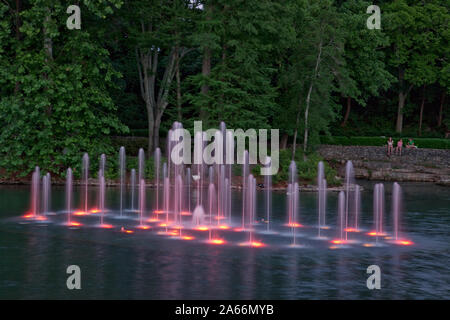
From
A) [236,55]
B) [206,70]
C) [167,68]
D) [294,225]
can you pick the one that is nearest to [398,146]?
[236,55]

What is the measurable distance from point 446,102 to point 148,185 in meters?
37.9

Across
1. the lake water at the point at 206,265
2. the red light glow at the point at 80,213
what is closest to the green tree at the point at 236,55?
the red light glow at the point at 80,213

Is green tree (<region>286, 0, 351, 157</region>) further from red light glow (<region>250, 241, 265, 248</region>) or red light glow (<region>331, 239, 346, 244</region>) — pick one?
red light glow (<region>250, 241, 265, 248</region>)

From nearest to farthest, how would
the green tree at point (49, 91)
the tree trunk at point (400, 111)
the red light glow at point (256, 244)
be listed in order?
the red light glow at point (256, 244), the green tree at point (49, 91), the tree trunk at point (400, 111)

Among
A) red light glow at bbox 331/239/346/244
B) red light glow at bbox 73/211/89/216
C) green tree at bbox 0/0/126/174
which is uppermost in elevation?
green tree at bbox 0/0/126/174

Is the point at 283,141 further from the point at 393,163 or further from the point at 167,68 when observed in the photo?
the point at 167,68

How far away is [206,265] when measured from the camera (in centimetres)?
1864

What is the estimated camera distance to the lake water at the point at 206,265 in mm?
15836

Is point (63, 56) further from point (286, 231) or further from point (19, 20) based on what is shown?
point (286, 231)

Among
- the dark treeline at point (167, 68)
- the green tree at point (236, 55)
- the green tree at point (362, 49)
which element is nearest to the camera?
the dark treeline at point (167, 68)

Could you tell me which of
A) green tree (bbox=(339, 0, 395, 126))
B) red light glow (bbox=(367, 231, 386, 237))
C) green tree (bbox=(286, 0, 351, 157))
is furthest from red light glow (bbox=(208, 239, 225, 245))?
green tree (bbox=(339, 0, 395, 126))

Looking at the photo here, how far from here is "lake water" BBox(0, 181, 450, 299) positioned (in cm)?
1584

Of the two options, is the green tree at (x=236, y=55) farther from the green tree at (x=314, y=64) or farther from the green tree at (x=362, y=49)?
the green tree at (x=362, y=49)
